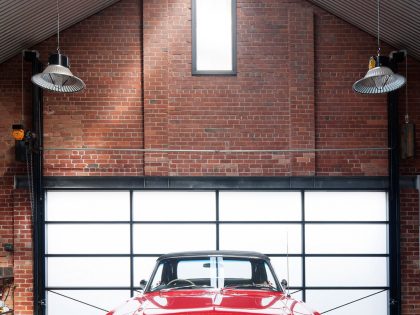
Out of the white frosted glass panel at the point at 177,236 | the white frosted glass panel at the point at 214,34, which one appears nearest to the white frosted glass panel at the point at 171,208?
the white frosted glass panel at the point at 177,236

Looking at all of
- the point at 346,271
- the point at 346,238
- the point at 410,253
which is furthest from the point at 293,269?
the point at 410,253

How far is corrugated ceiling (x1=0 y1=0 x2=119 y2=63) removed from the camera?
808cm

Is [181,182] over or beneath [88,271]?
over

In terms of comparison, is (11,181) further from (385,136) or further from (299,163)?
(385,136)

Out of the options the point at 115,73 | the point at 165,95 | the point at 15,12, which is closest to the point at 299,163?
the point at 165,95

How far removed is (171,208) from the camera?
959 cm

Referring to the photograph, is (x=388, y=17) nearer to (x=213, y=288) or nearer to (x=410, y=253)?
(x=410, y=253)

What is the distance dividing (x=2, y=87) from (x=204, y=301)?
703 cm

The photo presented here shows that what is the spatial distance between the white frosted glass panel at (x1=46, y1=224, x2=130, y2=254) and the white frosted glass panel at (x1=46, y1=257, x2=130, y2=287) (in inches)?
5.6

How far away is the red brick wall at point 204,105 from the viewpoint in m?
9.64

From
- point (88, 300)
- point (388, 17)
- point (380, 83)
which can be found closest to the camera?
point (380, 83)

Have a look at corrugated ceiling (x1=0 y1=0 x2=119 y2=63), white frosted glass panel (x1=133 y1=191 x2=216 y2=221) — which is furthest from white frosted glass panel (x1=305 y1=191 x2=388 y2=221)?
corrugated ceiling (x1=0 y1=0 x2=119 y2=63)

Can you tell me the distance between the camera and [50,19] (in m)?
9.06

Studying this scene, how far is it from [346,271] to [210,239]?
98.9 inches
